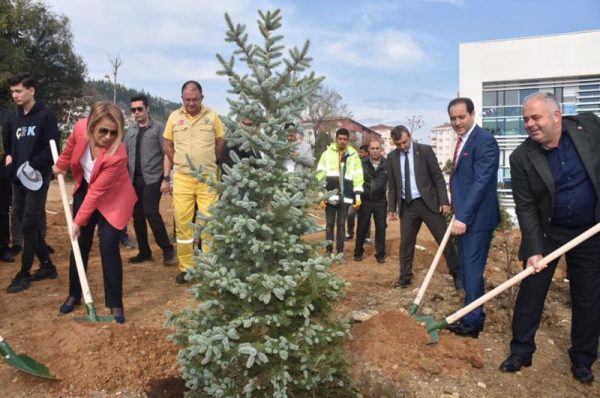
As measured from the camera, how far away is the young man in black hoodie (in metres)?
5.32

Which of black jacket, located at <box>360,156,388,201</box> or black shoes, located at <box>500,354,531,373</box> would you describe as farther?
black jacket, located at <box>360,156,388,201</box>

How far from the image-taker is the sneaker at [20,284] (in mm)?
5383

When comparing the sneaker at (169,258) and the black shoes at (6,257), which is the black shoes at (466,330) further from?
the black shoes at (6,257)

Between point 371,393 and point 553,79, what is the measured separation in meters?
27.1

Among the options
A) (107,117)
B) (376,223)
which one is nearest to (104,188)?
(107,117)

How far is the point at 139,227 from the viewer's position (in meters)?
A: 6.98

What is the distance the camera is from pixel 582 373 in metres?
3.63

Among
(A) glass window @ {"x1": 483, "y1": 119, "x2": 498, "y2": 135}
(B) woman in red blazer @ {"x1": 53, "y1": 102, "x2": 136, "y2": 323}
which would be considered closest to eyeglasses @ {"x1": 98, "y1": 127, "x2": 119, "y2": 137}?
(B) woman in red blazer @ {"x1": 53, "y1": 102, "x2": 136, "y2": 323}

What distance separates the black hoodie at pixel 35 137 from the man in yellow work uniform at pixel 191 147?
4.14 ft

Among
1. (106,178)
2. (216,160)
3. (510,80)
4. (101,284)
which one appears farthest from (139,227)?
(510,80)

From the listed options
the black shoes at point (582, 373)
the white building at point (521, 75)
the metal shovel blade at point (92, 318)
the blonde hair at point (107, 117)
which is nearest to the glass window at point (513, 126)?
the white building at point (521, 75)

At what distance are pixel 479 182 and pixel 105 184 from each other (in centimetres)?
321

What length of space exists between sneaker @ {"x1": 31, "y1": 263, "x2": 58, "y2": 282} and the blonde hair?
93.1 inches

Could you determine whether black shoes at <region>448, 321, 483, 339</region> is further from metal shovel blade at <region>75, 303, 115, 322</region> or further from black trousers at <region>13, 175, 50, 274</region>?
black trousers at <region>13, 175, 50, 274</region>
